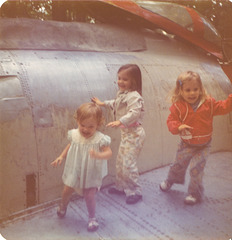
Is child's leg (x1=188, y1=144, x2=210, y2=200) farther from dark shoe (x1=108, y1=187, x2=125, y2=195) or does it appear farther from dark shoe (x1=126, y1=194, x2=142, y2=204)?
dark shoe (x1=108, y1=187, x2=125, y2=195)

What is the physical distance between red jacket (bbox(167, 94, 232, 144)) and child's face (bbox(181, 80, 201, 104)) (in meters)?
0.04

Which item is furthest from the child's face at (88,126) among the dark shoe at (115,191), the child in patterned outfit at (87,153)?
the dark shoe at (115,191)

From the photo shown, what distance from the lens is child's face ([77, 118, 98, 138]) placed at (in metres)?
1.31

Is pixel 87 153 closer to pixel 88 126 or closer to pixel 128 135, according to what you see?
pixel 88 126

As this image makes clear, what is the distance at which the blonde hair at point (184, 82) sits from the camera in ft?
4.94

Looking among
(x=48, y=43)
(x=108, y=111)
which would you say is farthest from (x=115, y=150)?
(x=48, y=43)

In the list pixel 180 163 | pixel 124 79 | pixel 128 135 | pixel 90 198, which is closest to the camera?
pixel 90 198

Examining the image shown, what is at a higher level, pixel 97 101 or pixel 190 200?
pixel 97 101

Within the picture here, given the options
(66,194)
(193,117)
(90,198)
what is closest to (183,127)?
(193,117)

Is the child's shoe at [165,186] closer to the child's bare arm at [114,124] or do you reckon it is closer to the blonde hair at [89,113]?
the child's bare arm at [114,124]

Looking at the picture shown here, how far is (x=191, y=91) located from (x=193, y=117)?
154 millimetres

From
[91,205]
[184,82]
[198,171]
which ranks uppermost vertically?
[184,82]

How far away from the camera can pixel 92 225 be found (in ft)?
4.70

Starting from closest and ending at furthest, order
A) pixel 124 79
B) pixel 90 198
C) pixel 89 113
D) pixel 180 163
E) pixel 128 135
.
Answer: pixel 89 113 → pixel 90 198 → pixel 124 79 → pixel 128 135 → pixel 180 163
